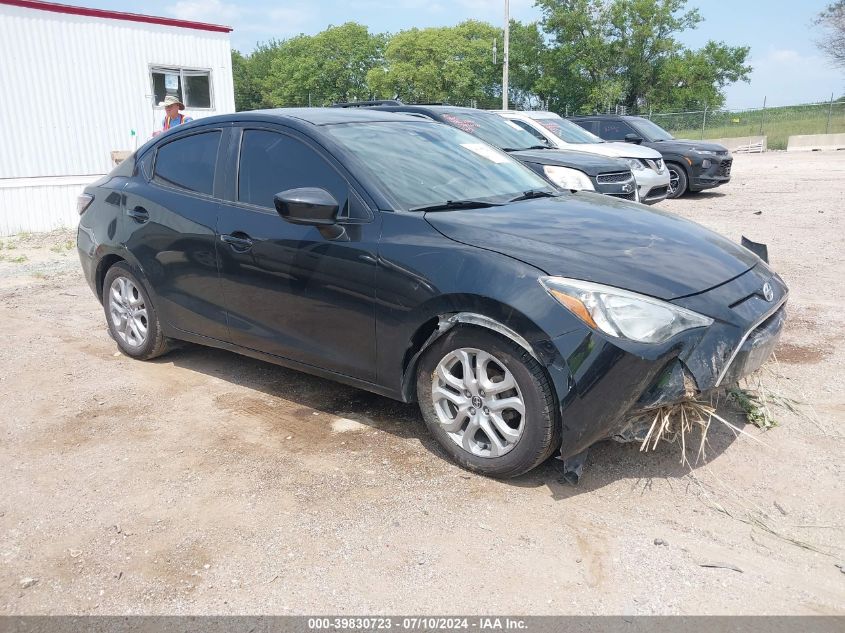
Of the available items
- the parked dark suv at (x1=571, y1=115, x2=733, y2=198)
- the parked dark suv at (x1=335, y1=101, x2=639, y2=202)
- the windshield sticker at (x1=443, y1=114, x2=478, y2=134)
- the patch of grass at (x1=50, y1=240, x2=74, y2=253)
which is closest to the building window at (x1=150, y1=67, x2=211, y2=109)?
the patch of grass at (x1=50, y1=240, x2=74, y2=253)

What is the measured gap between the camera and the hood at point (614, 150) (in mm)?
11789

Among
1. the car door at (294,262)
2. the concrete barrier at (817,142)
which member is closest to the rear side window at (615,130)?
the car door at (294,262)

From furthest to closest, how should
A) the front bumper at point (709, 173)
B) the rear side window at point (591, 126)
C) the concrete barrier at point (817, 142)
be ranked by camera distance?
the concrete barrier at point (817, 142) < the rear side window at point (591, 126) < the front bumper at point (709, 173)

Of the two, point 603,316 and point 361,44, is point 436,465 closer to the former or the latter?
point 603,316

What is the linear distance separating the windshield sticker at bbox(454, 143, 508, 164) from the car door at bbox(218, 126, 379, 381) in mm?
1082

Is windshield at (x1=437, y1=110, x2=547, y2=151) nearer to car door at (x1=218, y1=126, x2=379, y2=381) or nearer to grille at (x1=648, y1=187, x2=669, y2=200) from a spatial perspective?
grille at (x1=648, y1=187, x2=669, y2=200)

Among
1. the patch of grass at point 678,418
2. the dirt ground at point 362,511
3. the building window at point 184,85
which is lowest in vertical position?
the dirt ground at point 362,511

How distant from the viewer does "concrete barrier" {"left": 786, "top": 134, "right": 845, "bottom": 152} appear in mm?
31828

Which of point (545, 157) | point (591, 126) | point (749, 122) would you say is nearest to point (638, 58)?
point (749, 122)

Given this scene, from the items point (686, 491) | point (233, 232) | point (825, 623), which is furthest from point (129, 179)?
point (825, 623)

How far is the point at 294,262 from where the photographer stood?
13.1 ft

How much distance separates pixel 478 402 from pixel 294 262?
1.31 m

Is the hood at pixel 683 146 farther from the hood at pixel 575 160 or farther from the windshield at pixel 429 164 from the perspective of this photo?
the windshield at pixel 429 164

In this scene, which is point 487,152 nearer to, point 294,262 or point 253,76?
point 294,262
